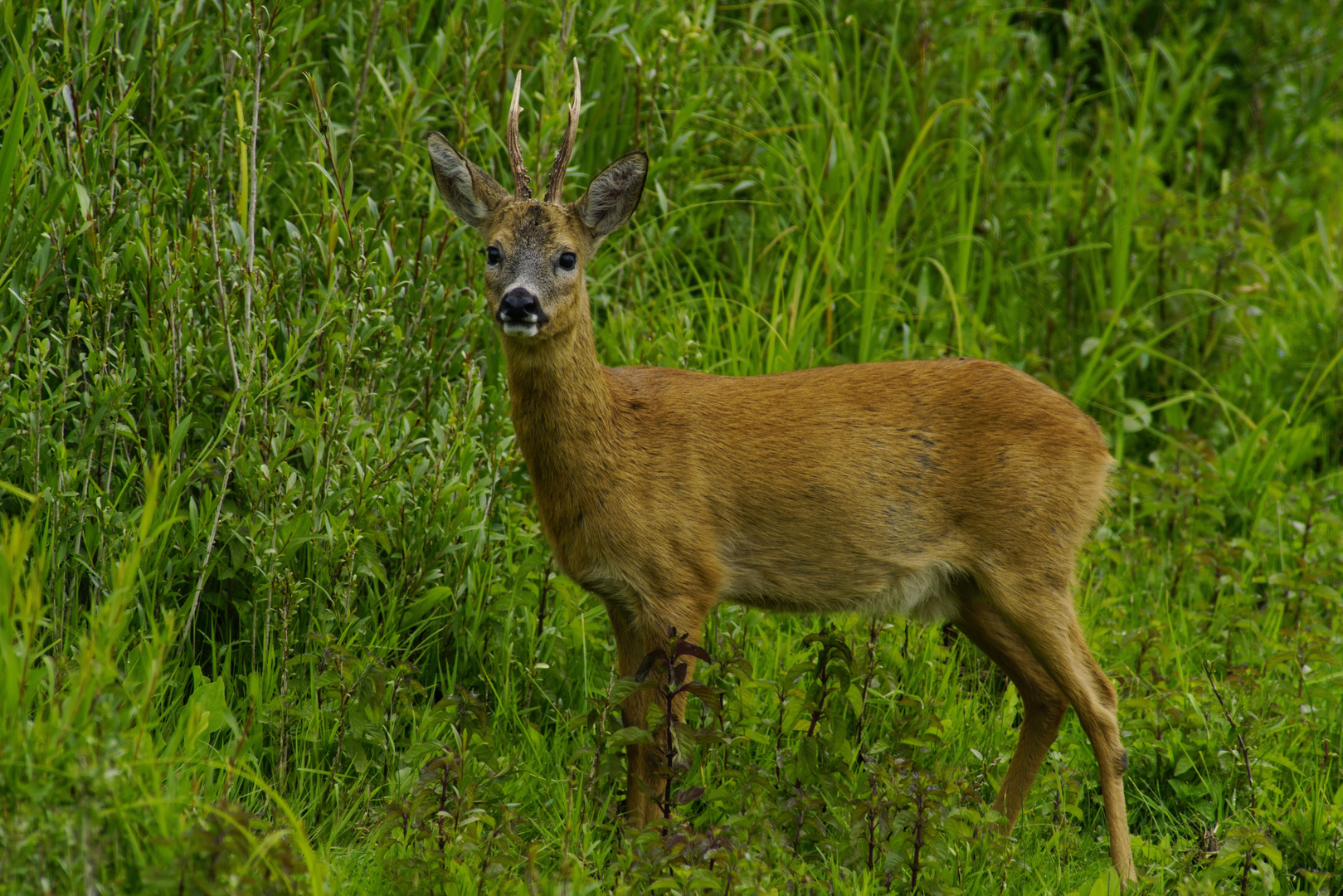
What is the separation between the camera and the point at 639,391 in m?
4.56

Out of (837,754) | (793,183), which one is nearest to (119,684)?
(837,754)

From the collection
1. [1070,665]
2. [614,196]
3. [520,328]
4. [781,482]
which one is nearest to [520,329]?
[520,328]

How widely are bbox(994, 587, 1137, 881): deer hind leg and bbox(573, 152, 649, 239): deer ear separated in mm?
1786

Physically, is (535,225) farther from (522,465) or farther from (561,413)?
(522,465)

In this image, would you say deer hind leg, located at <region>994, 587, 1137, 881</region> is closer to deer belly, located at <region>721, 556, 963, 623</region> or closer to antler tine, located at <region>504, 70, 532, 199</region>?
deer belly, located at <region>721, 556, 963, 623</region>

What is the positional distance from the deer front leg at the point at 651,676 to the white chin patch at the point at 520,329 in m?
0.93

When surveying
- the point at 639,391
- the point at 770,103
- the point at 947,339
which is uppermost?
the point at 770,103

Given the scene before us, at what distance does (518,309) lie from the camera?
4098 millimetres

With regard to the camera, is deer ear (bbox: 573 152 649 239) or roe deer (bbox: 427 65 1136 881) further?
Answer: deer ear (bbox: 573 152 649 239)

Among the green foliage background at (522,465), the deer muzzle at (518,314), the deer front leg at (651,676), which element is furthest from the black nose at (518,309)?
the deer front leg at (651,676)

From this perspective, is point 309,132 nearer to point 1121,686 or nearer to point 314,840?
point 314,840

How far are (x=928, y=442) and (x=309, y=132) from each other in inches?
109

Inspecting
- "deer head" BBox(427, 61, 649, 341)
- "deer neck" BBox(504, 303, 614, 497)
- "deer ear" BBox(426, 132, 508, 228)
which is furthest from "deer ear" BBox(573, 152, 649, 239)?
"deer neck" BBox(504, 303, 614, 497)

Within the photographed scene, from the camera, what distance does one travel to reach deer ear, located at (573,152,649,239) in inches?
177
